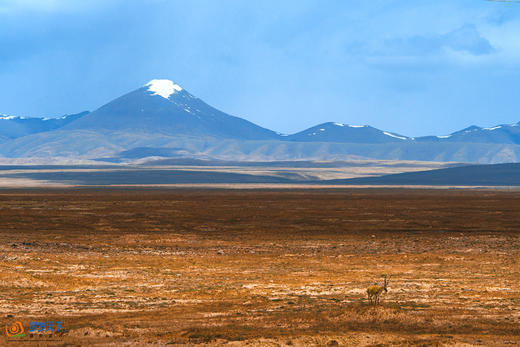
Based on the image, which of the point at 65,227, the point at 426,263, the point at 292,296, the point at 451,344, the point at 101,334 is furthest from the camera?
the point at 65,227

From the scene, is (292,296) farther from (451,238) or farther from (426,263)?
(451,238)

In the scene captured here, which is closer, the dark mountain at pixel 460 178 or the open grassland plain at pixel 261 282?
the open grassland plain at pixel 261 282

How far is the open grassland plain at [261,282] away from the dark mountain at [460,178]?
386 ft

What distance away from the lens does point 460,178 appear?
6732 inches

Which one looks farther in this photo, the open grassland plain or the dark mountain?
the dark mountain

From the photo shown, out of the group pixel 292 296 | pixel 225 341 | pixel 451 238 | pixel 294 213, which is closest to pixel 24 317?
pixel 225 341

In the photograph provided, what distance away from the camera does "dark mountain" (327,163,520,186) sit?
161m

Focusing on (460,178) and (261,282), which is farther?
(460,178)

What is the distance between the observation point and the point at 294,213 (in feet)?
184

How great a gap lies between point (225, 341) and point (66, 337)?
3.27 meters

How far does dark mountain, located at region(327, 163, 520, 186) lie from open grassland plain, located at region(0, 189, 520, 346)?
11751 cm

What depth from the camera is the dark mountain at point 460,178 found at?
161000 millimetres

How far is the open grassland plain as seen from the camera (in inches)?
566

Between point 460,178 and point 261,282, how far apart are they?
15730 centimetres
